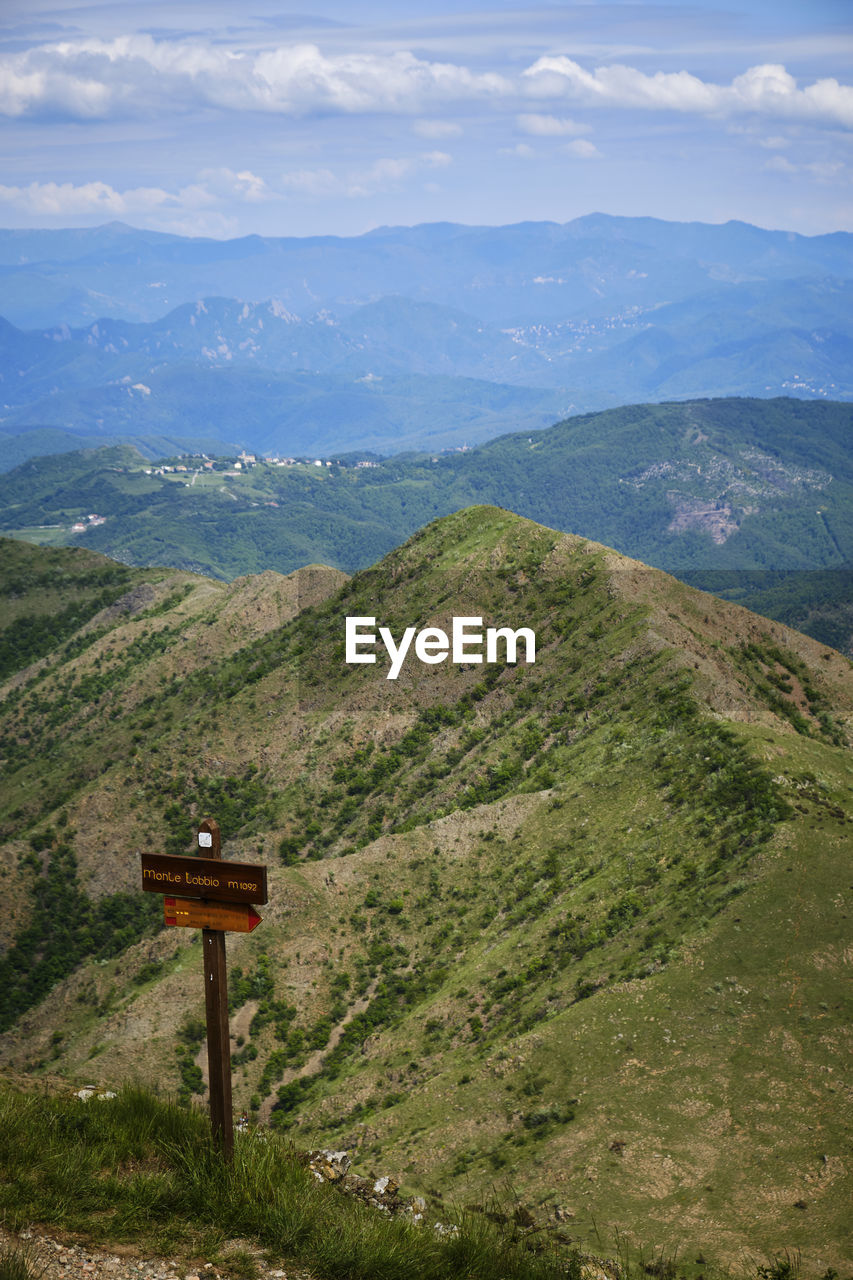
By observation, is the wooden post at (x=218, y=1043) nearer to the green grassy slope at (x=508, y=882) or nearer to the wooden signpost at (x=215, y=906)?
the wooden signpost at (x=215, y=906)

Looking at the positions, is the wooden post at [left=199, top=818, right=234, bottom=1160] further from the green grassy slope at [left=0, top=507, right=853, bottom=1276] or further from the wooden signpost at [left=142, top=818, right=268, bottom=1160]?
the green grassy slope at [left=0, top=507, right=853, bottom=1276]

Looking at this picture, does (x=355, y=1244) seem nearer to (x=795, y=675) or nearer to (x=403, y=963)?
(x=403, y=963)

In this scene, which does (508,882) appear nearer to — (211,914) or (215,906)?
(211,914)

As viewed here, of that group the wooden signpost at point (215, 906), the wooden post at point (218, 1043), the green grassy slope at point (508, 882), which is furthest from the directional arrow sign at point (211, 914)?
the green grassy slope at point (508, 882)

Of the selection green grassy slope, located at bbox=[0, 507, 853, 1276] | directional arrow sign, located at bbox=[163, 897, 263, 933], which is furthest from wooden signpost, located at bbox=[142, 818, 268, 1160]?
green grassy slope, located at bbox=[0, 507, 853, 1276]

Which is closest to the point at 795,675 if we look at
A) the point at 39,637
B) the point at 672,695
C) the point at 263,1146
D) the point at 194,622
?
the point at 672,695

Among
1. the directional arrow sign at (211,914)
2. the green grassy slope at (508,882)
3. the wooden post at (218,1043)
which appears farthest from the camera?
the green grassy slope at (508,882)
